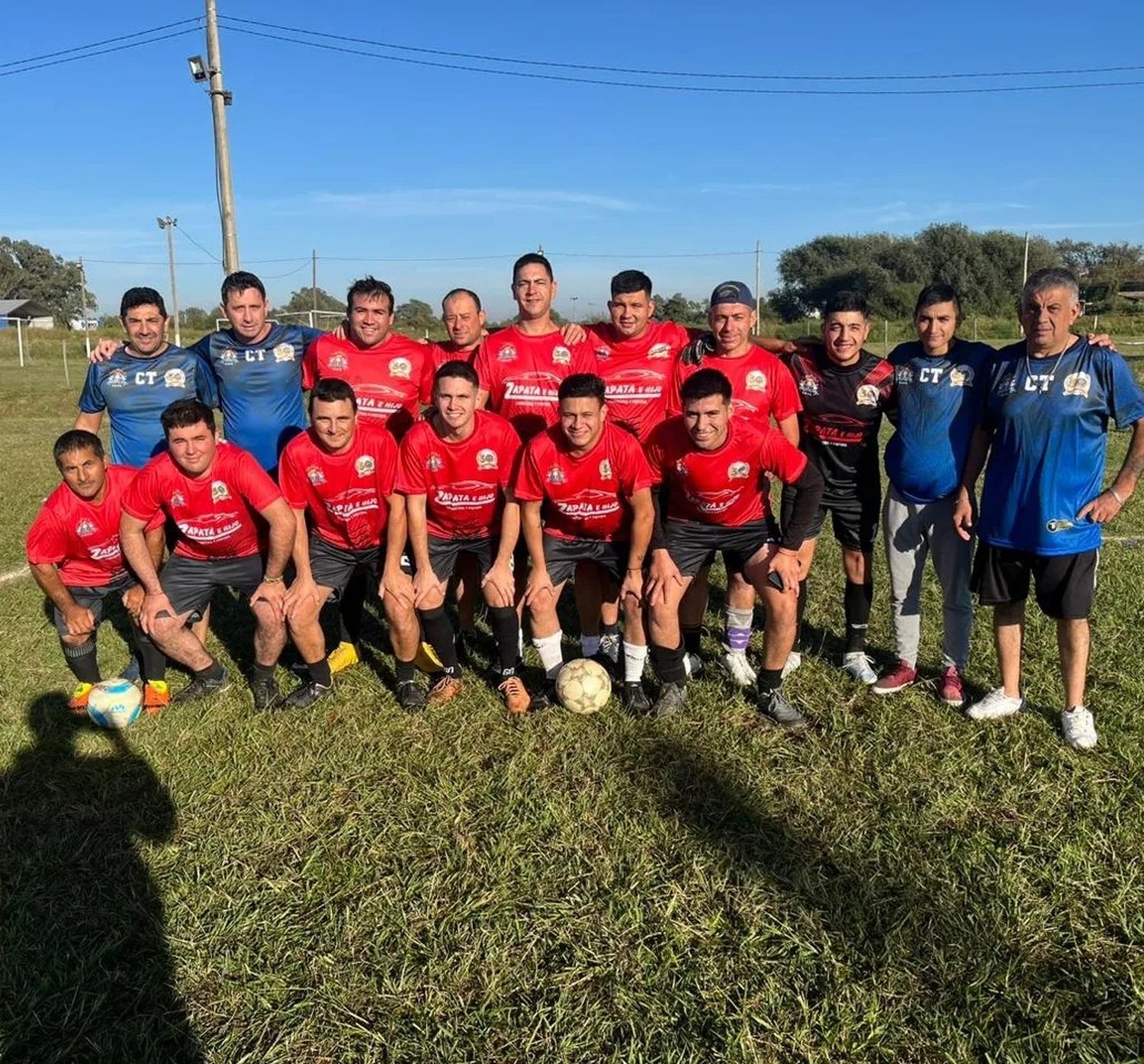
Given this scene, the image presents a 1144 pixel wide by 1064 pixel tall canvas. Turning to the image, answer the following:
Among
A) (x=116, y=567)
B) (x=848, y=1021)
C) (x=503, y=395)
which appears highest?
(x=503, y=395)

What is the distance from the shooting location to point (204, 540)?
15.4 ft

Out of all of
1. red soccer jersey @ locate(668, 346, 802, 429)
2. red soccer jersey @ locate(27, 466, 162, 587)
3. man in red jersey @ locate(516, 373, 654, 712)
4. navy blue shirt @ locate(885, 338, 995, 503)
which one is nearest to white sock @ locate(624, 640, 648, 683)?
man in red jersey @ locate(516, 373, 654, 712)

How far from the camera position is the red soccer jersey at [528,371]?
5.02m

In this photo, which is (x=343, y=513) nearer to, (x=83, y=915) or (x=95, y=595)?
(x=95, y=595)

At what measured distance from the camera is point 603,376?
5016 millimetres

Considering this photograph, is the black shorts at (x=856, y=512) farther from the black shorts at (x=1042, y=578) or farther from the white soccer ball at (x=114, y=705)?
the white soccer ball at (x=114, y=705)

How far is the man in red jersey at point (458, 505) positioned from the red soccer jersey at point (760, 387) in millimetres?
1239

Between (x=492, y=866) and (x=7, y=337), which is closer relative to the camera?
(x=492, y=866)

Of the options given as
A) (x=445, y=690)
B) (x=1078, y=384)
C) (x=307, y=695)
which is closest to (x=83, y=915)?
(x=307, y=695)

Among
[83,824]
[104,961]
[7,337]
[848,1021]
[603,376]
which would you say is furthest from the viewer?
[7,337]

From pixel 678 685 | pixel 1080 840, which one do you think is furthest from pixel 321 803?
pixel 1080 840

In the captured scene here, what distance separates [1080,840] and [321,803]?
311 centimetres

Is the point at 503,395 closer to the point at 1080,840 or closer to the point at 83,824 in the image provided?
the point at 83,824

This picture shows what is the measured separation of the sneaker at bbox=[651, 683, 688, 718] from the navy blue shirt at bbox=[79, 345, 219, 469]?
3.21 metres
